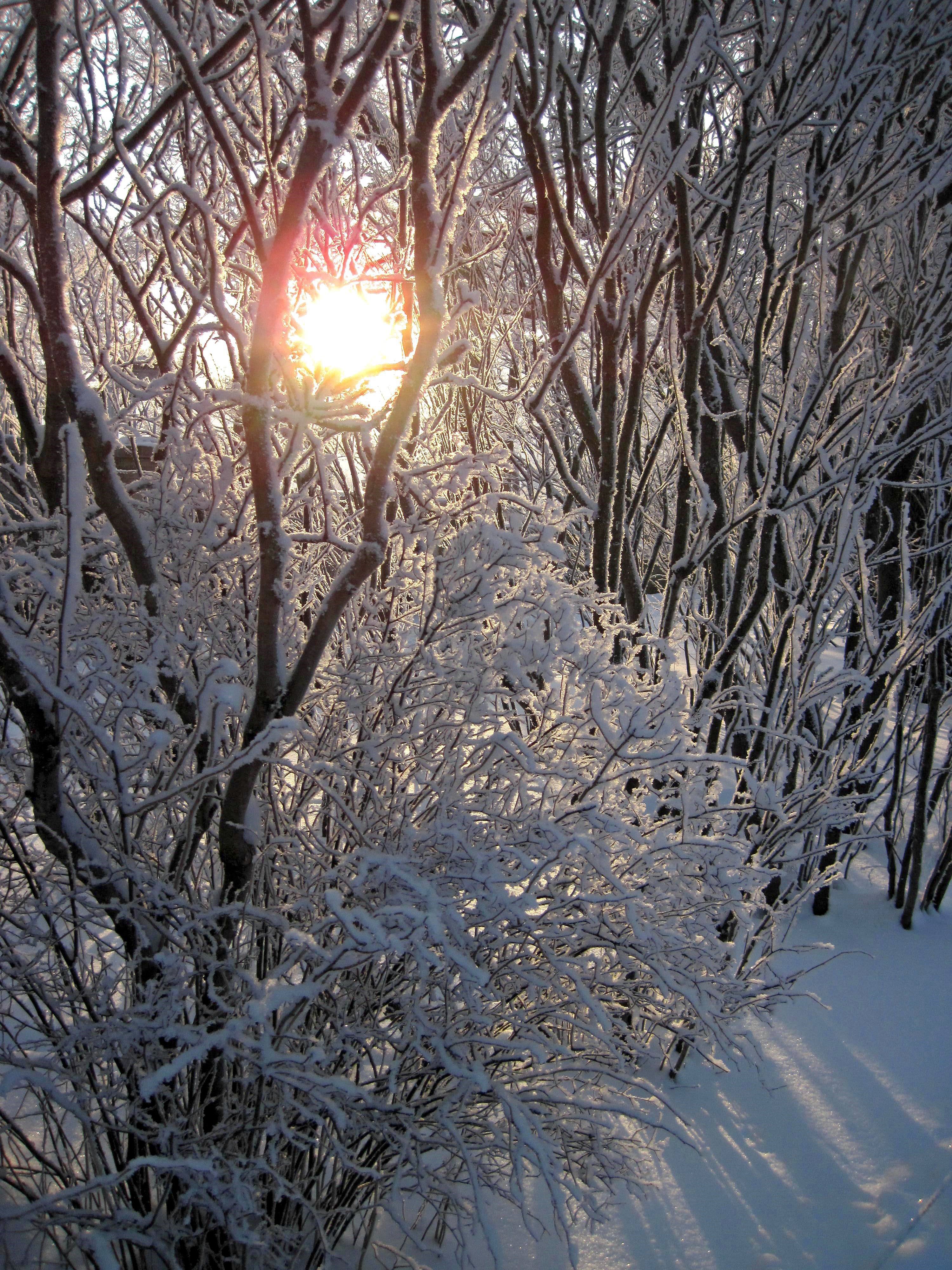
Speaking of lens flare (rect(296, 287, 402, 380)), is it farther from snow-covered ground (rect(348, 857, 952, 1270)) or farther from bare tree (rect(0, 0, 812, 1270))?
snow-covered ground (rect(348, 857, 952, 1270))

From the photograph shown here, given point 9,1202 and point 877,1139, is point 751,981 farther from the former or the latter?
point 9,1202

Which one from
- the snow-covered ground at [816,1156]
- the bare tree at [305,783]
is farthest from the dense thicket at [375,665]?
the snow-covered ground at [816,1156]

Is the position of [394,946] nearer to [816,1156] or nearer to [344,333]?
[344,333]

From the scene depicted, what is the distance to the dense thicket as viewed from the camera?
1.15 m

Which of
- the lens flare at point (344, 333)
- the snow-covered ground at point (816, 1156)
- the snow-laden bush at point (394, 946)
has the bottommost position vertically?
the snow-covered ground at point (816, 1156)

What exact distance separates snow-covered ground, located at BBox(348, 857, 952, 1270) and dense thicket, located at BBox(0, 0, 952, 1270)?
0.46ft

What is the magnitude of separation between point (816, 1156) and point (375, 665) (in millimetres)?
1742

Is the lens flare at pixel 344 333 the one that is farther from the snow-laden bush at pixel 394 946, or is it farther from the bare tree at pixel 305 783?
the snow-laden bush at pixel 394 946

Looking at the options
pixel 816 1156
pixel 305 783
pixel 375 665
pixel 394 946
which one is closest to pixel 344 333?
pixel 375 665

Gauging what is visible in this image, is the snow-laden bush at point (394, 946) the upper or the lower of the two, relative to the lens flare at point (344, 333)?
lower

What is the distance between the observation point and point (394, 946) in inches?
37.7

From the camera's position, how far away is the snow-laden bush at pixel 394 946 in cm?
114

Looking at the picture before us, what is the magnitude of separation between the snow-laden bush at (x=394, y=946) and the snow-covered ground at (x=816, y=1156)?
233mm

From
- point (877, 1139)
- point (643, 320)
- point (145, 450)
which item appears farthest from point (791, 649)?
point (145, 450)
